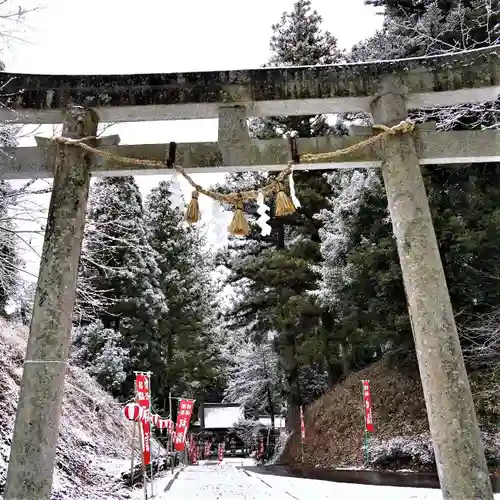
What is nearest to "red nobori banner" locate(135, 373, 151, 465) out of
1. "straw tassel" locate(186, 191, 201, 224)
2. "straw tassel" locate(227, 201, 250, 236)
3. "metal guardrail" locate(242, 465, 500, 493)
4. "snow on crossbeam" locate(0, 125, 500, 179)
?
"metal guardrail" locate(242, 465, 500, 493)

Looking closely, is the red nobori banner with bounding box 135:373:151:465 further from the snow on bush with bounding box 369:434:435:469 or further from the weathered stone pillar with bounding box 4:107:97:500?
the snow on bush with bounding box 369:434:435:469

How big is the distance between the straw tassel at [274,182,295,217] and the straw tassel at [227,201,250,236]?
0.36m

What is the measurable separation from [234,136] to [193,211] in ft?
2.77

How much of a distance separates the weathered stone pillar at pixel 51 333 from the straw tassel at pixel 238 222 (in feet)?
4.58

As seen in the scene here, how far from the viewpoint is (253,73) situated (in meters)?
4.60

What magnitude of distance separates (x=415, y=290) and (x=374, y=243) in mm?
11337

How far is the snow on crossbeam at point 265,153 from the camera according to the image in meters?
4.38

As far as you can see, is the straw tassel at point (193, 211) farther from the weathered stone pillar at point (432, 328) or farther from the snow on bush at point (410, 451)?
the snow on bush at point (410, 451)

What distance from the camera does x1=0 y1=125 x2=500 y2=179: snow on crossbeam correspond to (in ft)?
14.4

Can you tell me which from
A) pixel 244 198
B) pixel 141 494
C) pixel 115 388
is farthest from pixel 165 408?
pixel 244 198

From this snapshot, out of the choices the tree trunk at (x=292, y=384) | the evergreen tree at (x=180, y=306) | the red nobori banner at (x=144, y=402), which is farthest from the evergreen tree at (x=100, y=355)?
the red nobori banner at (x=144, y=402)

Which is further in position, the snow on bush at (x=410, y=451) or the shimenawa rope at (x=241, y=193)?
the snow on bush at (x=410, y=451)

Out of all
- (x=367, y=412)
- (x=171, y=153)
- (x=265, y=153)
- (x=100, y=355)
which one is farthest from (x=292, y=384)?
(x=171, y=153)

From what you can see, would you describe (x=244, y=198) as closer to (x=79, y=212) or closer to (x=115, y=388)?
(x=79, y=212)
